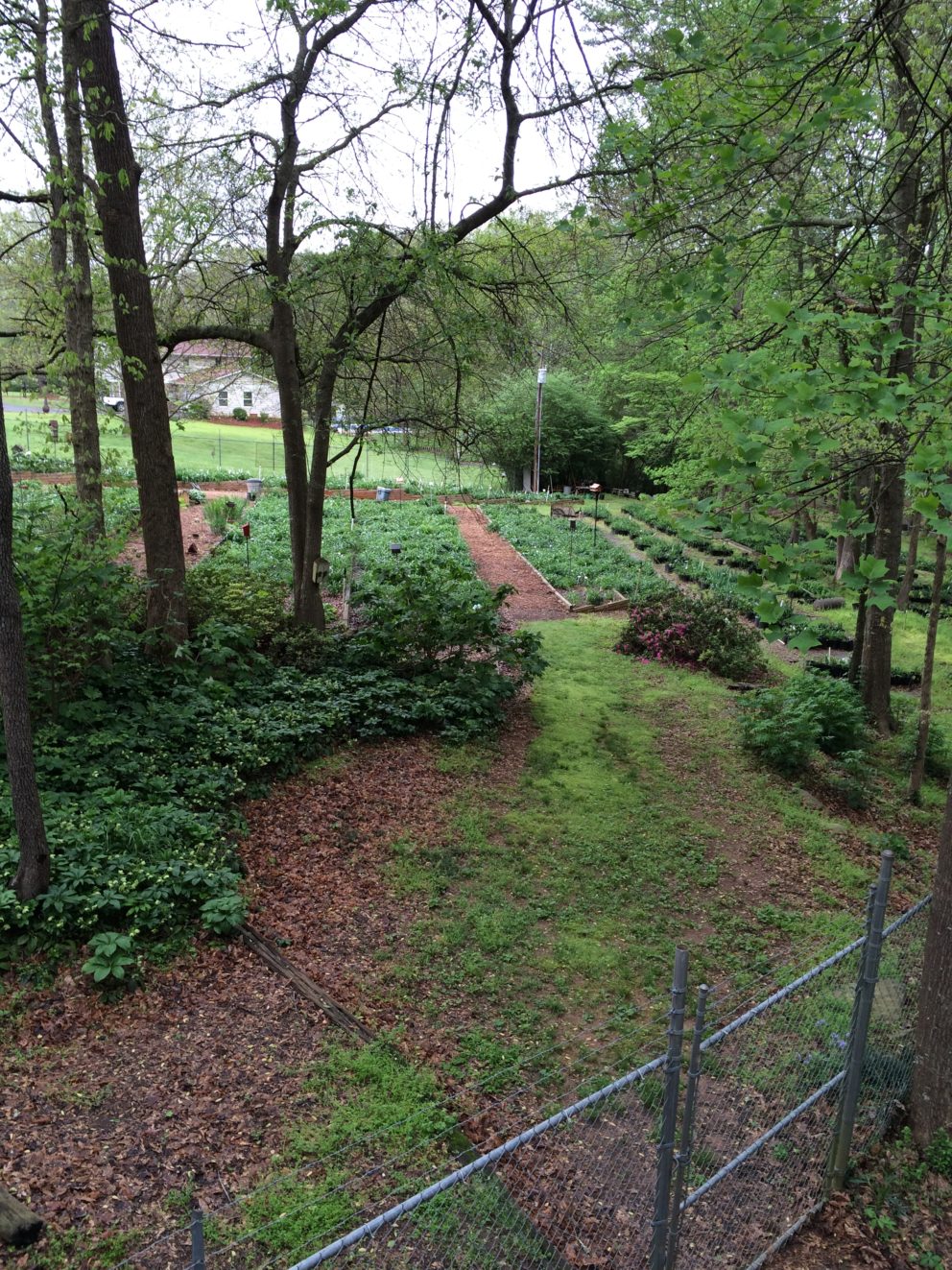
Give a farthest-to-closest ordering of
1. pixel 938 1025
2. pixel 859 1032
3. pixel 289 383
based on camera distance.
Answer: pixel 289 383
pixel 938 1025
pixel 859 1032

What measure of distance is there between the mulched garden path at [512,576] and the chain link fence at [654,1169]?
9.82m

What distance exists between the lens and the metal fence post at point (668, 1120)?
2867mm

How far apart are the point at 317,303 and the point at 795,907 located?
923cm

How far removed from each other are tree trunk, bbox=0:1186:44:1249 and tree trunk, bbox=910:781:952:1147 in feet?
13.9

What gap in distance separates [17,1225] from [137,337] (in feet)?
25.0

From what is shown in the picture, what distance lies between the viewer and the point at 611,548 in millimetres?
23516

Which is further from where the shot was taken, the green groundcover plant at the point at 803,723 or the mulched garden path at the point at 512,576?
the mulched garden path at the point at 512,576

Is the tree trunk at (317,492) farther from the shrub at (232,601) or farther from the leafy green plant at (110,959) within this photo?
the leafy green plant at (110,959)

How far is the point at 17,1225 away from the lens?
3.35m

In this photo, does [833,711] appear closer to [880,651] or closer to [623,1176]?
[880,651]

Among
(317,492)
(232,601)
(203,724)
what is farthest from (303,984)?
(317,492)

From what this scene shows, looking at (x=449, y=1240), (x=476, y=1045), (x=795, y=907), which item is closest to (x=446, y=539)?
(x=795, y=907)

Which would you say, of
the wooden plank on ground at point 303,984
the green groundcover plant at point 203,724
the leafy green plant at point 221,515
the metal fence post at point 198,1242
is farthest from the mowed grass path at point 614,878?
the leafy green plant at point 221,515

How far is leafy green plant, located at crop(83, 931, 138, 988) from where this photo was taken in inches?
191
